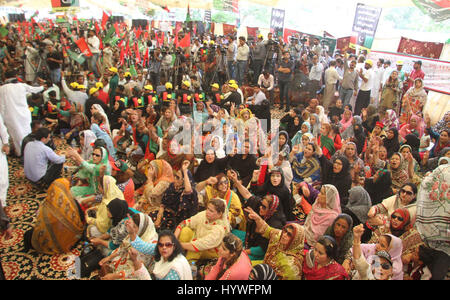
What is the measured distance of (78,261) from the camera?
259 centimetres

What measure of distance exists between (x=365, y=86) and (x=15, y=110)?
632 centimetres

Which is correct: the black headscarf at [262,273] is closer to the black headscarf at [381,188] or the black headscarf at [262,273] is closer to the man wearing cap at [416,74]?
the black headscarf at [381,188]

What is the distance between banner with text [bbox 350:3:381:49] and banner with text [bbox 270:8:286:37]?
2.46 meters

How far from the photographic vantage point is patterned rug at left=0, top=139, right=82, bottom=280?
2.61 m

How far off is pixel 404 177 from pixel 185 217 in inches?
102

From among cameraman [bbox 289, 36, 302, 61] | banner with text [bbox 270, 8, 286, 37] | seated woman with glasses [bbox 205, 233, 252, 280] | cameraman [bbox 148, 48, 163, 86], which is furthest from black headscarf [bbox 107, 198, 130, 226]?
banner with text [bbox 270, 8, 286, 37]

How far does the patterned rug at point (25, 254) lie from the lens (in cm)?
261

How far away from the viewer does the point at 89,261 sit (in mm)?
2602

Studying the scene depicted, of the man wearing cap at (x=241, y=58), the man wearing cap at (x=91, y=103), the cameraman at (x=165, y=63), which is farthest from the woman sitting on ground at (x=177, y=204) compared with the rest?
the man wearing cap at (x=241, y=58)

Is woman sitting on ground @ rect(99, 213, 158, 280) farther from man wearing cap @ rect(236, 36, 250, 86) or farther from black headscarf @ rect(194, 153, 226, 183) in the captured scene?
man wearing cap @ rect(236, 36, 250, 86)

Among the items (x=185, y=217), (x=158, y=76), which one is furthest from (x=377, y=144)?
(x=158, y=76)

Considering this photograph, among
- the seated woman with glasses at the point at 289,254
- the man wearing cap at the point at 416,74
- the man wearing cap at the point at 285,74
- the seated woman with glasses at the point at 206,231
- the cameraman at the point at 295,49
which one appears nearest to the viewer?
the seated woman with glasses at the point at 289,254

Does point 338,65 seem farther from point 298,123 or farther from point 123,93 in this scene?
point 123,93

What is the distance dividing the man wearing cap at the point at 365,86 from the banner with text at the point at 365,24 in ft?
6.75
